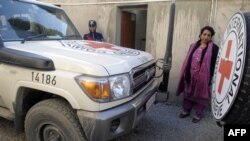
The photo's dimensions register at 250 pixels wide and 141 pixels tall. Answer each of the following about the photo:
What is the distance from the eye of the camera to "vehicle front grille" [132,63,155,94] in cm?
298

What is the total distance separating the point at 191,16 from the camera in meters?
5.41

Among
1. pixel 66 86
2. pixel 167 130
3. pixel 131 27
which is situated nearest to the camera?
pixel 66 86

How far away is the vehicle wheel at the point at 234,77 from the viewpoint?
7.59ft

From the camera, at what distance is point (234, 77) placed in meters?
2.47

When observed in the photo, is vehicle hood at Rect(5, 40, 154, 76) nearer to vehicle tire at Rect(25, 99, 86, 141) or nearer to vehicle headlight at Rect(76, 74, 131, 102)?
vehicle headlight at Rect(76, 74, 131, 102)

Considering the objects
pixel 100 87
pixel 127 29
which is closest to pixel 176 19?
pixel 127 29

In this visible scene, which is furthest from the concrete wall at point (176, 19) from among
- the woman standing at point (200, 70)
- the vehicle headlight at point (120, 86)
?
the vehicle headlight at point (120, 86)

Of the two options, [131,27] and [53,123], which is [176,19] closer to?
[131,27]

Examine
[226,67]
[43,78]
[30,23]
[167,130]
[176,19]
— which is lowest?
[167,130]

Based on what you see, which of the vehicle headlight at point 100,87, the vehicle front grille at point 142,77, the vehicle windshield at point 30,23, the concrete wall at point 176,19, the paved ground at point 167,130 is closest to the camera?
the vehicle headlight at point 100,87

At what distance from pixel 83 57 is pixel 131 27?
471 cm

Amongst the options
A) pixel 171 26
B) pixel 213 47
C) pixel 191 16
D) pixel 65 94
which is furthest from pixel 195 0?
pixel 65 94

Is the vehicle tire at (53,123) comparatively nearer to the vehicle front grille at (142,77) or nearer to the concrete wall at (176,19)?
the vehicle front grille at (142,77)

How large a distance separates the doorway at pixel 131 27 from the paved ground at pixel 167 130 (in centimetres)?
274
